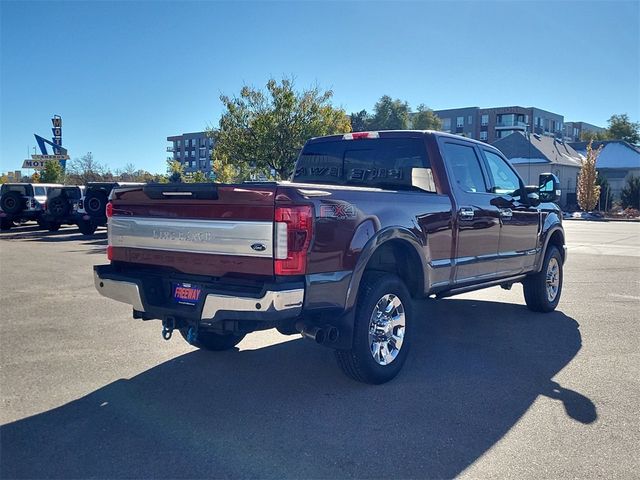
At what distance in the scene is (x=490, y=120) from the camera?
290ft

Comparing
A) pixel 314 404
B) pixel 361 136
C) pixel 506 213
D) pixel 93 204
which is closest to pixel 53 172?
pixel 93 204

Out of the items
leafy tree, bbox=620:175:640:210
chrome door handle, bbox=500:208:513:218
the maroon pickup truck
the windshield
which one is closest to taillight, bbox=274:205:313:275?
the maroon pickup truck

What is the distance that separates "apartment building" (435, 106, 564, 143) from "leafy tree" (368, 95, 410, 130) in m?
16.6

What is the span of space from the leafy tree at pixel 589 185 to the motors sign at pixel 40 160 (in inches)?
1521

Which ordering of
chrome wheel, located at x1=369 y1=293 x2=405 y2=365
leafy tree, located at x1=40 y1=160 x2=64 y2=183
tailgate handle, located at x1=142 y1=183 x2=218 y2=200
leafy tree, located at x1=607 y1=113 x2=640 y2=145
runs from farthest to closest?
leafy tree, located at x1=607 y1=113 x2=640 y2=145 → leafy tree, located at x1=40 y1=160 x2=64 y2=183 → chrome wheel, located at x1=369 y1=293 x2=405 y2=365 → tailgate handle, located at x1=142 y1=183 x2=218 y2=200

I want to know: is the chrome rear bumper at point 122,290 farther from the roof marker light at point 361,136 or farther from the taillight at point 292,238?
the roof marker light at point 361,136

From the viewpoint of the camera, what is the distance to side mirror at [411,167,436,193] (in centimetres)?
548

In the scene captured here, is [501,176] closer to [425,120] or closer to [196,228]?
[196,228]

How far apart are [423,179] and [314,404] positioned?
96.3 inches

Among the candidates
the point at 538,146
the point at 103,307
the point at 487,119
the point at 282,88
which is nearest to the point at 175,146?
the point at 487,119

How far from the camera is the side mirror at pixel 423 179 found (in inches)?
216

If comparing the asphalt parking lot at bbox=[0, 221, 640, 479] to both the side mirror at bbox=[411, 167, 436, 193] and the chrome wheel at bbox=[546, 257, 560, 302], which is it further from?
the side mirror at bbox=[411, 167, 436, 193]

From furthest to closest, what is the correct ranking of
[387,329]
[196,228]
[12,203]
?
[12,203]
[387,329]
[196,228]

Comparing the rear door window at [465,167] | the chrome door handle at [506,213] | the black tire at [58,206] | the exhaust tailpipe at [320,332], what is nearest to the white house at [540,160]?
the black tire at [58,206]
